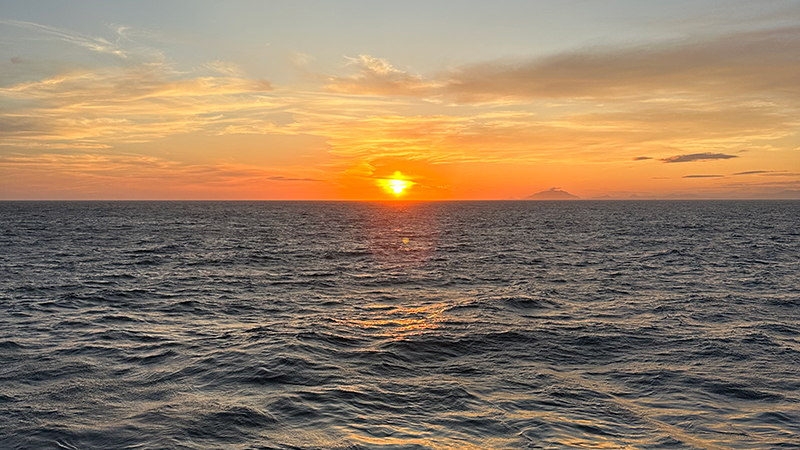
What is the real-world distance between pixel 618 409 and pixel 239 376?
11.4 metres

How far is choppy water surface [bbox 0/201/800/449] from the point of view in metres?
12.7

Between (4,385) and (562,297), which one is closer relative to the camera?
(4,385)

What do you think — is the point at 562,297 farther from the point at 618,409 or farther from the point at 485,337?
→ the point at 618,409

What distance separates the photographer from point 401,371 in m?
17.3

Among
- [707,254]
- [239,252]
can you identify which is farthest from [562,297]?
[239,252]

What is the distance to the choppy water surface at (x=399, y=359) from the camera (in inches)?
499

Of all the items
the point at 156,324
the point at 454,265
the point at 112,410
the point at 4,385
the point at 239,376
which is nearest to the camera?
the point at 112,410

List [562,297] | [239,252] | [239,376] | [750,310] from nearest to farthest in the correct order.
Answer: [239,376]
[750,310]
[562,297]
[239,252]

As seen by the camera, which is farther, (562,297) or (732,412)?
(562,297)

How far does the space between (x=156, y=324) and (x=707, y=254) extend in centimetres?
4962

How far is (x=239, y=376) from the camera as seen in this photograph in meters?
16.6

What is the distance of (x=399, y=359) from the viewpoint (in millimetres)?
18516

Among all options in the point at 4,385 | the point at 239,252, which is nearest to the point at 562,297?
the point at 4,385

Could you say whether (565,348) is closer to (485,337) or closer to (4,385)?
(485,337)
